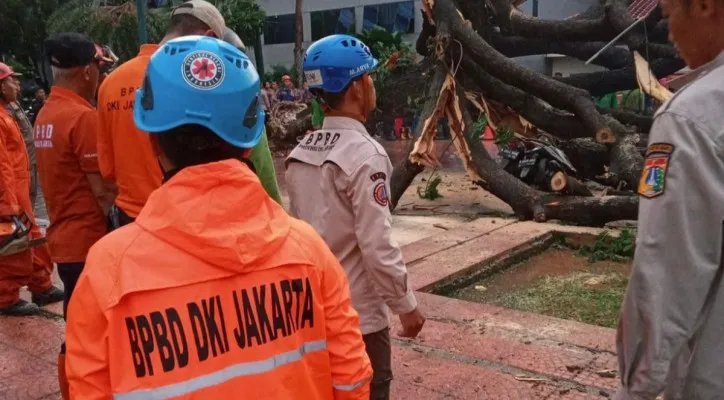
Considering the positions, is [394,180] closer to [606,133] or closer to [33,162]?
[606,133]

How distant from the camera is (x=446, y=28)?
363 inches

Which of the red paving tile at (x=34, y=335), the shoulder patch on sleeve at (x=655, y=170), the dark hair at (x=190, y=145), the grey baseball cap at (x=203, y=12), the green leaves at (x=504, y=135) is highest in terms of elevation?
the grey baseball cap at (x=203, y=12)

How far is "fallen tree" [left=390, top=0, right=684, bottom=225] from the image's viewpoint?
8.16 m

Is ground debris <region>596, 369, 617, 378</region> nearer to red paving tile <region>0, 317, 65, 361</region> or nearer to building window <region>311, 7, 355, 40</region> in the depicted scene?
red paving tile <region>0, 317, 65, 361</region>

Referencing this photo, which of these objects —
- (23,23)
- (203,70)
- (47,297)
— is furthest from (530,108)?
(23,23)

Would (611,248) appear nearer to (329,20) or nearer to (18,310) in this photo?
(18,310)

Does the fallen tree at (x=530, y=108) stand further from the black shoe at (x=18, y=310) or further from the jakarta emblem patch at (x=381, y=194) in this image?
the jakarta emblem patch at (x=381, y=194)

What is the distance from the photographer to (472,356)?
13.8 feet

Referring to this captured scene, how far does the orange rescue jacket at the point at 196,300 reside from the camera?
51.8 inches

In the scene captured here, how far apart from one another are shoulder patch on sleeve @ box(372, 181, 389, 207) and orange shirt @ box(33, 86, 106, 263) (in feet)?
5.83

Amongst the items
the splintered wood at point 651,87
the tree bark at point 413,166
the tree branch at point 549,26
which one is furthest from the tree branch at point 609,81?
the tree bark at point 413,166

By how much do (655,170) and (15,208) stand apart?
189 inches

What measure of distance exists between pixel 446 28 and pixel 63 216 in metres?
6.60

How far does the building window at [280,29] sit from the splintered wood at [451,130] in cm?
2760
